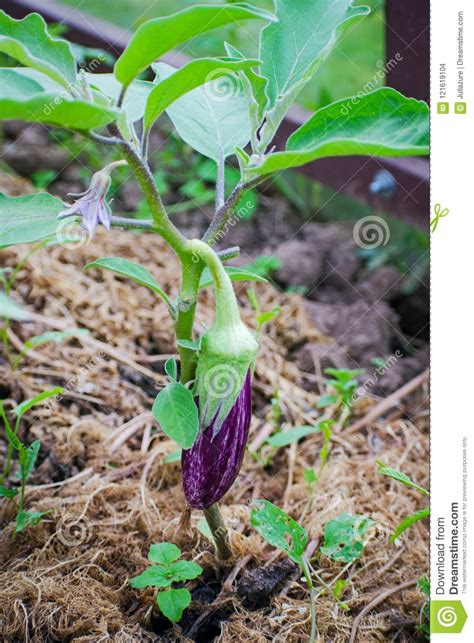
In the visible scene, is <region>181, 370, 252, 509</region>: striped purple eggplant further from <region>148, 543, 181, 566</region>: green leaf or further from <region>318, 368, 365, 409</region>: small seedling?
<region>318, 368, 365, 409</region>: small seedling

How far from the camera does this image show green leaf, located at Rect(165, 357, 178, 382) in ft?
2.52

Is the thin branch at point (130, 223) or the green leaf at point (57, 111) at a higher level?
the green leaf at point (57, 111)

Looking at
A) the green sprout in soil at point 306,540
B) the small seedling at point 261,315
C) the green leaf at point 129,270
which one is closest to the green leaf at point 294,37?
the green leaf at point 129,270

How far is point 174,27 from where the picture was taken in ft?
1.88

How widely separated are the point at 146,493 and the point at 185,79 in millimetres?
597

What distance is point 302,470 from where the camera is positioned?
1132 mm

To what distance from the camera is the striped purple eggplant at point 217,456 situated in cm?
74

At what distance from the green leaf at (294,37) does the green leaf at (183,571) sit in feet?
1.61

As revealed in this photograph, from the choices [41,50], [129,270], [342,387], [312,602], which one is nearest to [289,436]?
[342,387]

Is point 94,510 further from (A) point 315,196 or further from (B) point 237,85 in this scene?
(A) point 315,196

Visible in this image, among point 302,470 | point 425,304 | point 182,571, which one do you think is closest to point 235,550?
point 182,571

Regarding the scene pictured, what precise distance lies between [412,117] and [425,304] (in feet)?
3.32

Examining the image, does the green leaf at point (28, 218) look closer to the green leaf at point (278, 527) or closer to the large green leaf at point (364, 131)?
the large green leaf at point (364, 131)
